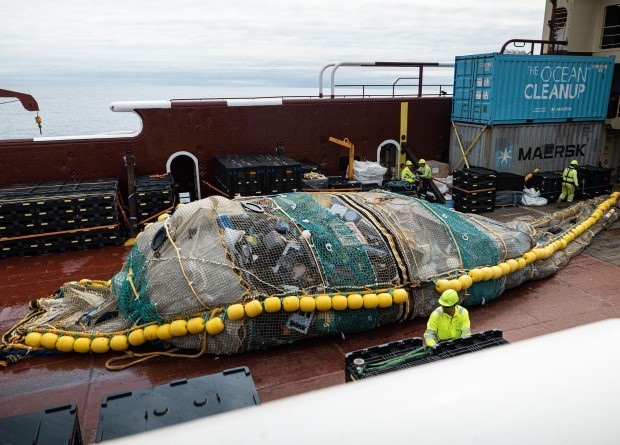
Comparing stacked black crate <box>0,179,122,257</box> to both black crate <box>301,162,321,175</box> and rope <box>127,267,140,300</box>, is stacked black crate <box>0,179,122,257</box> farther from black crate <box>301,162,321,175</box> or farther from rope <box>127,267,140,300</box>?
black crate <box>301,162,321,175</box>

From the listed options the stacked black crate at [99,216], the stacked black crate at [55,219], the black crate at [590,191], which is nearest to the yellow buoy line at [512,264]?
the black crate at [590,191]

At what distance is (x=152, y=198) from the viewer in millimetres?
12594

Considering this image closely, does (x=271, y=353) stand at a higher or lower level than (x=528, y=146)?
A: lower

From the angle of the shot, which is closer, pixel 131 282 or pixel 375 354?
pixel 375 354

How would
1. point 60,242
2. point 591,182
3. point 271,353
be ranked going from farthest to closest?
point 591,182, point 60,242, point 271,353

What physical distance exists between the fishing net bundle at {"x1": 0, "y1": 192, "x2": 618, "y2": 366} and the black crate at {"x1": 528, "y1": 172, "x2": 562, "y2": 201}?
7.92m

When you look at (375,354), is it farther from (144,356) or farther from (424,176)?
(424,176)

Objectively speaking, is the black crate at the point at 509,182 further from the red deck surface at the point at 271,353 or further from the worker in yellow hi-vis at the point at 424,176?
the red deck surface at the point at 271,353

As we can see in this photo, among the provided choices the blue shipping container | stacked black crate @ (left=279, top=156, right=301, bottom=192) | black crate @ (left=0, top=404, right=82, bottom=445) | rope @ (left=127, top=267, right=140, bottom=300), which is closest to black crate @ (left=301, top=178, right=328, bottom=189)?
stacked black crate @ (left=279, top=156, right=301, bottom=192)

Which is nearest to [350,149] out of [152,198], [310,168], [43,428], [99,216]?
[310,168]

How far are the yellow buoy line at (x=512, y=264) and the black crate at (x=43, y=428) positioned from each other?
5.76m

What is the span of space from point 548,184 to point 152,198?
40.1 feet

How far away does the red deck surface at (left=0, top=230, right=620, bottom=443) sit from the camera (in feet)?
21.2

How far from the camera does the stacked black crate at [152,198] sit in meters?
12.5
